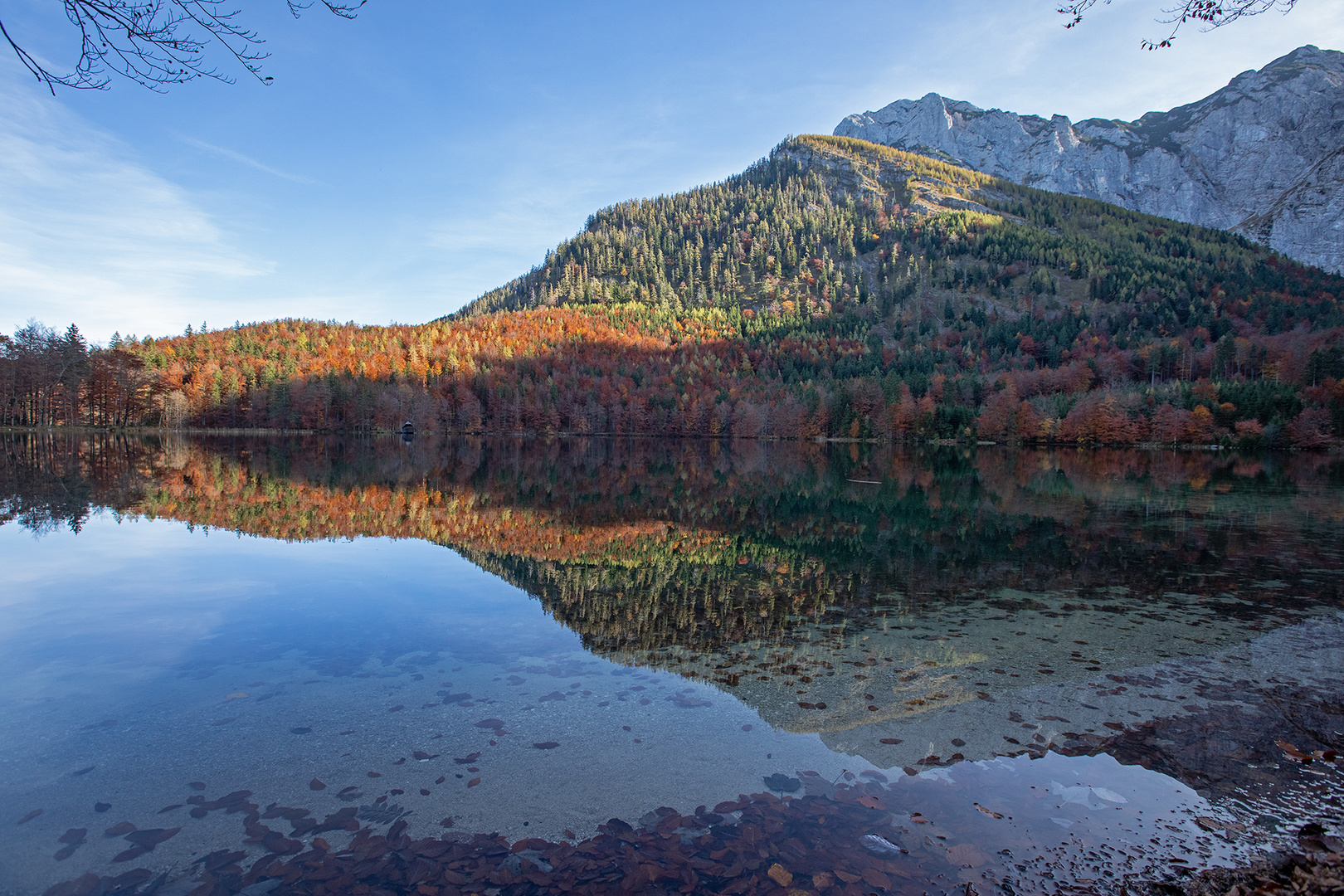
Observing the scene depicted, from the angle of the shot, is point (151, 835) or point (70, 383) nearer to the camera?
point (151, 835)

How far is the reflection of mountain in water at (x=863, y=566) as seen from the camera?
803 cm

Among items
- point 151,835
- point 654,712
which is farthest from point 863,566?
point 151,835

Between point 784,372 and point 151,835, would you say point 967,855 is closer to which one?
point 151,835

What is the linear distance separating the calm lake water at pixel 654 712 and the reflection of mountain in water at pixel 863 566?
0.11 meters

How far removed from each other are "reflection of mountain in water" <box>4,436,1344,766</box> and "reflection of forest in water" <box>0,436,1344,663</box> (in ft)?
0.37

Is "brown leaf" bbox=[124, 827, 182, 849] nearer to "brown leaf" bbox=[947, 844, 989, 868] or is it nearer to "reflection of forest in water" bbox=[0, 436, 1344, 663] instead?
"reflection of forest in water" bbox=[0, 436, 1344, 663]

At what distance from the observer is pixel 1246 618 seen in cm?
1092

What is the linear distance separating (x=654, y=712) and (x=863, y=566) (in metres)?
9.35

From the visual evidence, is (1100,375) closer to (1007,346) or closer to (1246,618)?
(1007,346)

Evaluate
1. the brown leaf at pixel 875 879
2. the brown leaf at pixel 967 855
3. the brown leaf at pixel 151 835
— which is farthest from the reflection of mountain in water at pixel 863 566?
the brown leaf at pixel 151 835

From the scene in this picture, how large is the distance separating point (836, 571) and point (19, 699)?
44.7ft

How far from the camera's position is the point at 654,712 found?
24.2 ft

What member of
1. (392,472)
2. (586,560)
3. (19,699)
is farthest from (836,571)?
(392,472)

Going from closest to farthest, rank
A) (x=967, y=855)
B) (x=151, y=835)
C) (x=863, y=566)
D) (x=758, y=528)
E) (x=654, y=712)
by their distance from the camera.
→ (x=967, y=855)
(x=151, y=835)
(x=654, y=712)
(x=863, y=566)
(x=758, y=528)
